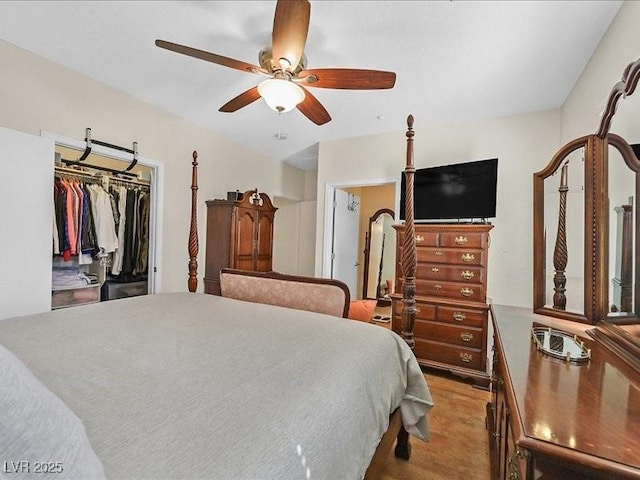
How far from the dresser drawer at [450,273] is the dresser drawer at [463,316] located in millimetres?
268

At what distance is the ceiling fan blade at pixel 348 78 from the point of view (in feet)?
5.78

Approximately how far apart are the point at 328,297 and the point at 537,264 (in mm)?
1159

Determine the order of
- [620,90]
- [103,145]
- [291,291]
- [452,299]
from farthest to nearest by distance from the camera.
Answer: [452,299], [103,145], [291,291], [620,90]

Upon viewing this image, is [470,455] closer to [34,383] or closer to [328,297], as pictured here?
[328,297]

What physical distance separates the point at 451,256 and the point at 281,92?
6.63 feet

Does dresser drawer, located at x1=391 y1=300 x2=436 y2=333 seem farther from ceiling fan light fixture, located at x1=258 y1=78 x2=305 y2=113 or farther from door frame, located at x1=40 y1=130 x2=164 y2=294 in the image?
door frame, located at x1=40 y1=130 x2=164 y2=294

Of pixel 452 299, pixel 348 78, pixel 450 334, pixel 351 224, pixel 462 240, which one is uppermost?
pixel 348 78

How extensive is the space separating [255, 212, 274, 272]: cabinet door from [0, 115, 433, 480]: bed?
2.33 m

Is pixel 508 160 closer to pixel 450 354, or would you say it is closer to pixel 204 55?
pixel 450 354

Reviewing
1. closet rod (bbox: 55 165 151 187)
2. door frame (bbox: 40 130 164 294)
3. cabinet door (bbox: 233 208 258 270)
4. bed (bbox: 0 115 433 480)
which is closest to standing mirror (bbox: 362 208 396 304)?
cabinet door (bbox: 233 208 258 270)

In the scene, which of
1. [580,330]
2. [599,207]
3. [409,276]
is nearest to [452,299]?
[409,276]

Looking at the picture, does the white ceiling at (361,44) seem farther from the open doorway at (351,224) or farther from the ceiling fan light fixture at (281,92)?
the open doorway at (351,224)

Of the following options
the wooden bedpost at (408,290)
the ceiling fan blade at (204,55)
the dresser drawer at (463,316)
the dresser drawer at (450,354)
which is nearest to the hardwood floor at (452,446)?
the wooden bedpost at (408,290)

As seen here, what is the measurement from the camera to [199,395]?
816mm
